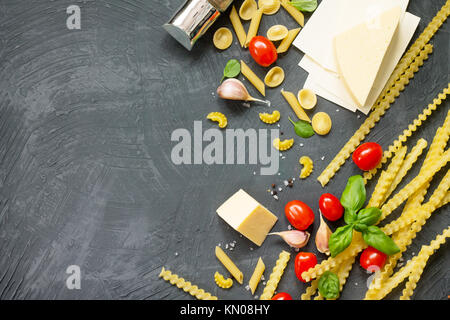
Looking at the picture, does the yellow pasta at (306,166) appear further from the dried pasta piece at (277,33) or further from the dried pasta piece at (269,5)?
the dried pasta piece at (269,5)

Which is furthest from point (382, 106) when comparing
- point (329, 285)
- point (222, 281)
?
point (222, 281)

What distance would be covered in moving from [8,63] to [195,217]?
151 cm

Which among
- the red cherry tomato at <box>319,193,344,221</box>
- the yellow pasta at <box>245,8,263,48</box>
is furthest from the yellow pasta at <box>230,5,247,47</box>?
the red cherry tomato at <box>319,193,344,221</box>

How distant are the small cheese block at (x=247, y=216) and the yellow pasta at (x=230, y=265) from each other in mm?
185

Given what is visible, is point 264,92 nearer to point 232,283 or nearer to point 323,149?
point 323,149

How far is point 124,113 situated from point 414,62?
1793 mm

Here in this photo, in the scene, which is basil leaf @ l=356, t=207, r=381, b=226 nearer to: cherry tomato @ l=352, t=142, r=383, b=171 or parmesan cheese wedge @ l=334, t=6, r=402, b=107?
cherry tomato @ l=352, t=142, r=383, b=171

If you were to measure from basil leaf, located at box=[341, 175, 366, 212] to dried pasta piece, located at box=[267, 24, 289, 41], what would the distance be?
0.97 m

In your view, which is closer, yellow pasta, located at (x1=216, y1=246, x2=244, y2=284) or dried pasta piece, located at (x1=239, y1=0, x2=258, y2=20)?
yellow pasta, located at (x1=216, y1=246, x2=244, y2=284)

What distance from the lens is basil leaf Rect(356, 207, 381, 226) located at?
9.18 ft

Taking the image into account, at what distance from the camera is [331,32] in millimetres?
3049
